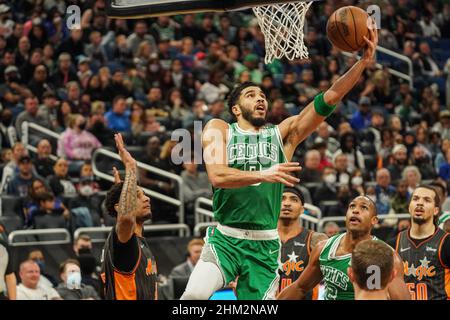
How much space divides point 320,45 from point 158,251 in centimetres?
781

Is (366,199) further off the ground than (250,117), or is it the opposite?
(250,117)

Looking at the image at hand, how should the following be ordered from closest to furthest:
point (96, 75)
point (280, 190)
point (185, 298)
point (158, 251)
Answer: point (185, 298), point (280, 190), point (158, 251), point (96, 75)

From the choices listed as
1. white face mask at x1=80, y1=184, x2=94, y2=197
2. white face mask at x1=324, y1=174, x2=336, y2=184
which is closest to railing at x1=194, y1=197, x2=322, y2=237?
white face mask at x1=324, y1=174, x2=336, y2=184

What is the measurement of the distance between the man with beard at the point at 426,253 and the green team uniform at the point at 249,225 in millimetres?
1695

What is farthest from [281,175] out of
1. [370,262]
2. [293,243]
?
[293,243]

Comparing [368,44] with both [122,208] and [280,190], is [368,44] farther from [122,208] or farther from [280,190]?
[122,208]

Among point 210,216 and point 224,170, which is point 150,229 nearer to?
point 210,216

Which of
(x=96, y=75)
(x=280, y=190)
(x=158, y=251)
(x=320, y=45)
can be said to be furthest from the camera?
(x=320, y=45)

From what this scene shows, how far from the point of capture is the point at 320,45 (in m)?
19.3

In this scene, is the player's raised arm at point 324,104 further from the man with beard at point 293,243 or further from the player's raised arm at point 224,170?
the man with beard at point 293,243

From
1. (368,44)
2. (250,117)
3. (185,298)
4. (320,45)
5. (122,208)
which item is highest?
(320,45)

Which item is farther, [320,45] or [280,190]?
[320,45]

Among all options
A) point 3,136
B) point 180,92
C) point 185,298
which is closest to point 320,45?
point 180,92

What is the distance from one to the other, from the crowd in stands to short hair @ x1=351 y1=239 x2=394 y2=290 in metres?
5.68
